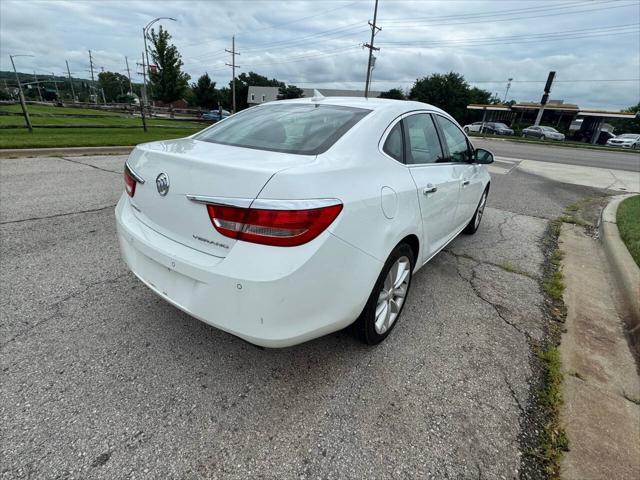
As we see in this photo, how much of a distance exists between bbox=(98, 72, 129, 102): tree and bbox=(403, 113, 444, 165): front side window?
342 feet

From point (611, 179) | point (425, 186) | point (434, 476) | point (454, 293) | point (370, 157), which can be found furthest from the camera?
point (611, 179)

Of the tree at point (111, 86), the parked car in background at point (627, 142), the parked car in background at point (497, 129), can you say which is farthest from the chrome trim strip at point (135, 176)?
the tree at point (111, 86)

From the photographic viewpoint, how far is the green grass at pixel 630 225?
4.27 m

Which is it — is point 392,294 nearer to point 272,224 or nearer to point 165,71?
point 272,224

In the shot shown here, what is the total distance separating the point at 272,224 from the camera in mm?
1623

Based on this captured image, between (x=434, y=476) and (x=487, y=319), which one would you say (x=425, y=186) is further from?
(x=434, y=476)

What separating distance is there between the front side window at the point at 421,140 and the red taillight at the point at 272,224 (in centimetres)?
117

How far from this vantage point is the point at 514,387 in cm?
225

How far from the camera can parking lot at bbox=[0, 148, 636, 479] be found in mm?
1684

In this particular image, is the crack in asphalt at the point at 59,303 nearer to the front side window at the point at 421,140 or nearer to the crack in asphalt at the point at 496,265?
the front side window at the point at 421,140

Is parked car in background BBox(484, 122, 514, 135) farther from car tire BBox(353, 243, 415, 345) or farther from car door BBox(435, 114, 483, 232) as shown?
car tire BBox(353, 243, 415, 345)

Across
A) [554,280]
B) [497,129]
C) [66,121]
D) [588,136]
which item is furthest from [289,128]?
[588,136]

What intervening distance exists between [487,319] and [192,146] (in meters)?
2.67

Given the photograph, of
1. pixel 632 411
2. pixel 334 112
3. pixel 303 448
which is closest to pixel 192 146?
pixel 334 112
